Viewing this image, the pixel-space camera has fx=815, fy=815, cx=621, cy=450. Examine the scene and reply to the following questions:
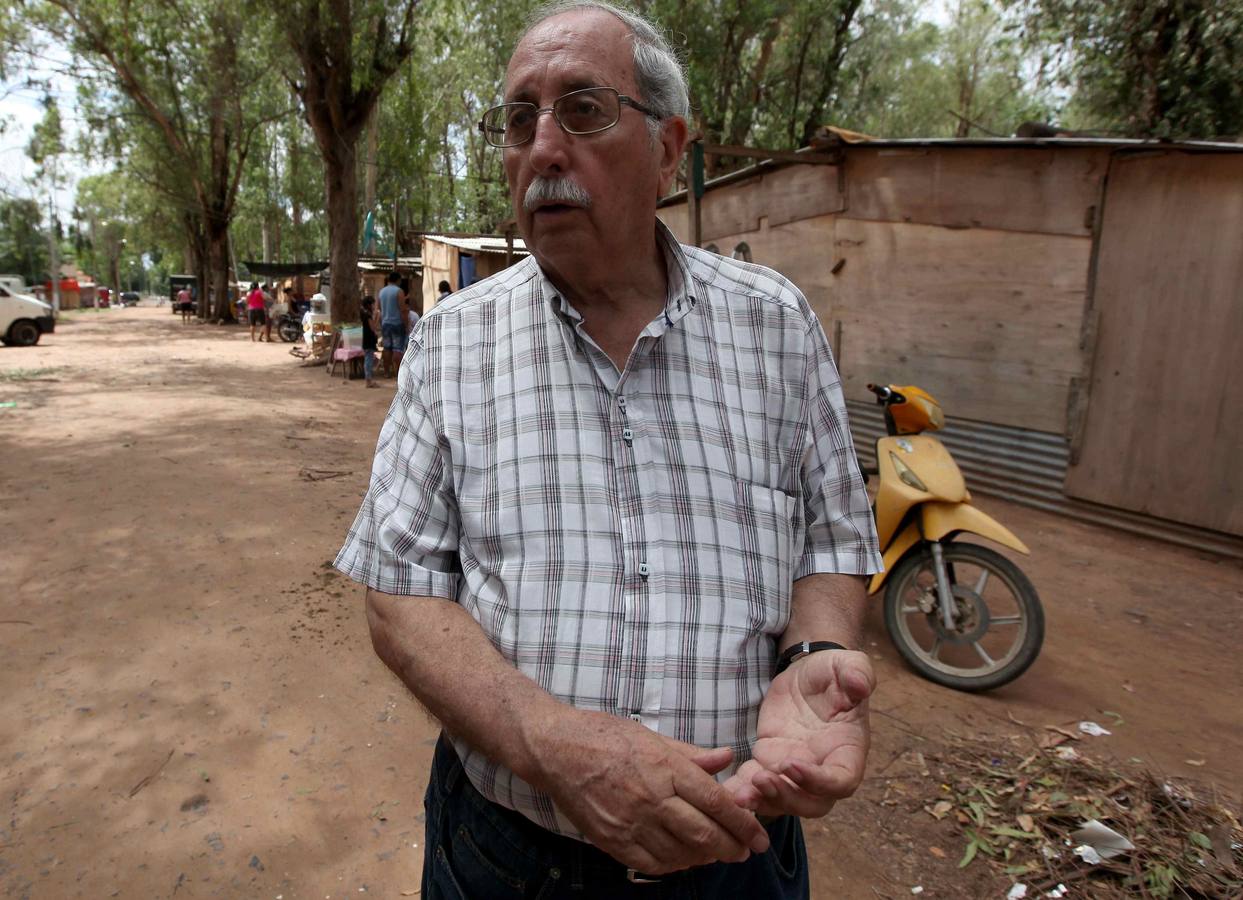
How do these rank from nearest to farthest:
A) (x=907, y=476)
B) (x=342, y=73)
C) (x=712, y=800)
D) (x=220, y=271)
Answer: (x=712, y=800) < (x=907, y=476) < (x=342, y=73) < (x=220, y=271)

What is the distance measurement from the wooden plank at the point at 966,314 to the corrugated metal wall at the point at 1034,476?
14 centimetres

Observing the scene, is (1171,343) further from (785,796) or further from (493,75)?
(493,75)

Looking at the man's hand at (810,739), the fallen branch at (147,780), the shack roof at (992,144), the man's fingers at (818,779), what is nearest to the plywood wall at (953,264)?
the shack roof at (992,144)

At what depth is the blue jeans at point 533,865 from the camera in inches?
47.6

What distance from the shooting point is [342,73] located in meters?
13.0

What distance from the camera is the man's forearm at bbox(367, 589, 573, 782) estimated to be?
1077 mm

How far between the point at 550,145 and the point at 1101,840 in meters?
2.67

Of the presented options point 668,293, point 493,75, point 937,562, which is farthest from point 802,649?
point 493,75

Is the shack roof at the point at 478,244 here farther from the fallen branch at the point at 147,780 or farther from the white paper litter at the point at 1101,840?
the white paper litter at the point at 1101,840

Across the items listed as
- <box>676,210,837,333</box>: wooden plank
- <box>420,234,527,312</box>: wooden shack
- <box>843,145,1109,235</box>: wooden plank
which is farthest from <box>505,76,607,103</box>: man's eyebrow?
<box>420,234,527,312</box>: wooden shack

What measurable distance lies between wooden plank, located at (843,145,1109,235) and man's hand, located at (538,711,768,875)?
20.8 feet

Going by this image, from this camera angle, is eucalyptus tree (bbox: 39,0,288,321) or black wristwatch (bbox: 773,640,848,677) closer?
black wristwatch (bbox: 773,640,848,677)

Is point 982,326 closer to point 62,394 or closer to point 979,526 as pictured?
point 979,526

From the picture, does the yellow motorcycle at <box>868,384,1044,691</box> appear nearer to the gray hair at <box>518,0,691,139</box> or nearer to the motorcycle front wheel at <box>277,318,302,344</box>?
the gray hair at <box>518,0,691,139</box>
